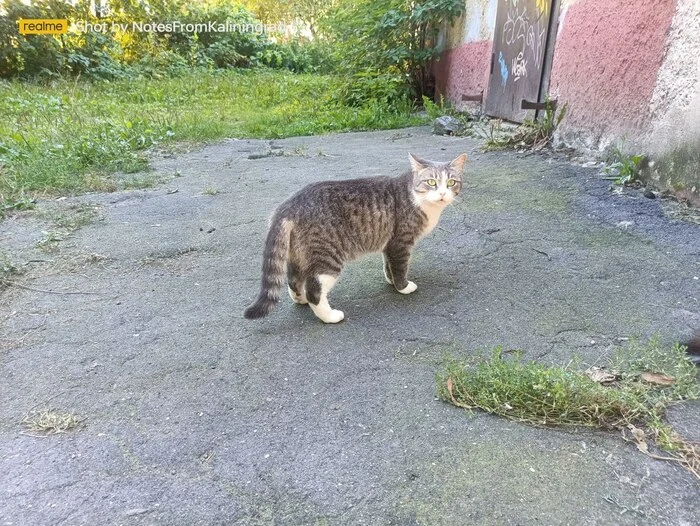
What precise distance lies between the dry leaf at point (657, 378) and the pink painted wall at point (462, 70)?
609 cm

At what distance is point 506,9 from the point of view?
20.6ft

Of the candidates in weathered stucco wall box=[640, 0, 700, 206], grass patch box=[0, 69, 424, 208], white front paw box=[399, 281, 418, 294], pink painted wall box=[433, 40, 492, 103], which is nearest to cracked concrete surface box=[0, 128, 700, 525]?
white front paw box=[399, 281, 418, 294]

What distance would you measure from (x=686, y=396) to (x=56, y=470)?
211cm

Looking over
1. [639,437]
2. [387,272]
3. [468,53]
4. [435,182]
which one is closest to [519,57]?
[468,53]

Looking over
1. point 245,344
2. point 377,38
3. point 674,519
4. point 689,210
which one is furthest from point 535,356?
point 377,38

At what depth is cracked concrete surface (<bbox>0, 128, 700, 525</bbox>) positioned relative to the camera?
1.39m

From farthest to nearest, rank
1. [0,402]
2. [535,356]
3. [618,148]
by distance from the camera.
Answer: [618,148] < [535,356] < [0,402]

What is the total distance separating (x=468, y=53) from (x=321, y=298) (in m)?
6.60

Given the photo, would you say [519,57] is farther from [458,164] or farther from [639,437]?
[639,437]

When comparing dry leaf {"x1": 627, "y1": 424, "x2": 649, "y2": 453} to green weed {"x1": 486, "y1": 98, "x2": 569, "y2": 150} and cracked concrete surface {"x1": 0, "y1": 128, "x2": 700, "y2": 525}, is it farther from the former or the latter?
green weed {"x1": 486, "y1": 98, "x2": 569, "y2": 150}

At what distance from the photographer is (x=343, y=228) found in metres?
2.46

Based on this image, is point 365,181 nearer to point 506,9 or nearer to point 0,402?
point 0,402

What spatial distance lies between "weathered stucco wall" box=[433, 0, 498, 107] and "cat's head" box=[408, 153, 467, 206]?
5006 mm

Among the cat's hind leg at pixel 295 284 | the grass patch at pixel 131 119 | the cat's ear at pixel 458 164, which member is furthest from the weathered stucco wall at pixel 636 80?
the grass patch at pixel 131 119
